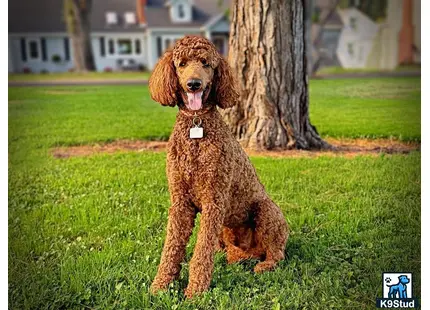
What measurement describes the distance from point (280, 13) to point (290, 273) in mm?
1393

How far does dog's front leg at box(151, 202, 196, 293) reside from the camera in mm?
2182

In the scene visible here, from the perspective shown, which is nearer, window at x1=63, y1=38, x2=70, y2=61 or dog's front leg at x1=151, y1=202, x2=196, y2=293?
dog's front leg at x1=151, y1=202, x2=196, y2=293

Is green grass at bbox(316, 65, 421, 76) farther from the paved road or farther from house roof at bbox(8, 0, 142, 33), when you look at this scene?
house roof at bbox(8, 0, 142, 33)

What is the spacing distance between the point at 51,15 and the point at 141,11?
0.41m

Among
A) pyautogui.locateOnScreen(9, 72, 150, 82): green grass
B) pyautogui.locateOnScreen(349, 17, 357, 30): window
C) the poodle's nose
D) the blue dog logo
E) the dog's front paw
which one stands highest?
pyautogui.locateOnScreen(349, 17, 357, 30): window

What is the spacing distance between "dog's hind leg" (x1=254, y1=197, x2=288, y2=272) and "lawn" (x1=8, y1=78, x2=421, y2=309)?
52 mm

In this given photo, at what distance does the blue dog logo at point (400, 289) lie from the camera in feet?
7.64

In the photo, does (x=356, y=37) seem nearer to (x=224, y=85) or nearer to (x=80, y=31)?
(x=224, y=85)

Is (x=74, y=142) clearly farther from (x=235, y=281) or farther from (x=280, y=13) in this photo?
(x=280, y=13)

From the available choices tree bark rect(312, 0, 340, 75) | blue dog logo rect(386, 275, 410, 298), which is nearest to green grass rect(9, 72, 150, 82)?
tree bark rect(312, 0, 340, 75)

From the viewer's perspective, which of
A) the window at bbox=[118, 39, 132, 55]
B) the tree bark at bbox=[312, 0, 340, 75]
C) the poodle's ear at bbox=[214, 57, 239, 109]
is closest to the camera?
the poodle's ear at bbox=[214, 57, 239, 109]

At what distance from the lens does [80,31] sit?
2.49 metres

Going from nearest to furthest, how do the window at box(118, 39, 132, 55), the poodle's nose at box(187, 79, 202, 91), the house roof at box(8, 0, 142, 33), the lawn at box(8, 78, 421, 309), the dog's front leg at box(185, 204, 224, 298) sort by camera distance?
1. the poodle's nose at box(187, 79, 202, 91)
2. the dog's front leg at box(185, 204, 224, 298)
3. the lawn at box(8, 78, 421, 309)
4. the house roof at box(8, 0, 142, 33)
5. the window at box(118, 39, 132, 55)

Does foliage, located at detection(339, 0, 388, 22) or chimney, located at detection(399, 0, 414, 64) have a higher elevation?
foliage, located at detection(339, 0, 388, 22)
